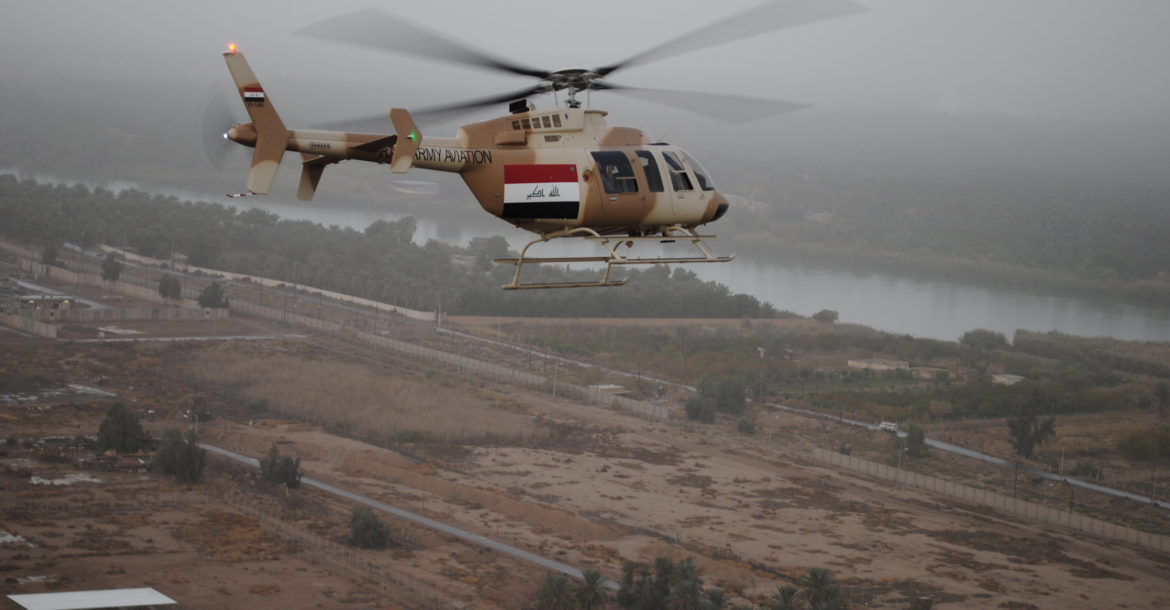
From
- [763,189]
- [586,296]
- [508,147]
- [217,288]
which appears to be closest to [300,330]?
[217,288]

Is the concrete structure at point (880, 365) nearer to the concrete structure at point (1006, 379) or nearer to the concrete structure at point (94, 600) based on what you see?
the concrete structure at point (1006, 379)

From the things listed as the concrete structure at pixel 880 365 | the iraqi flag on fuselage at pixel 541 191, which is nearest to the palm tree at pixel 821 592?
the iraqi flag on fuselage at pixel 541 191

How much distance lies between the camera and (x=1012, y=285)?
266 feet

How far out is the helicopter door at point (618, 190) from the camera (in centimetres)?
1359

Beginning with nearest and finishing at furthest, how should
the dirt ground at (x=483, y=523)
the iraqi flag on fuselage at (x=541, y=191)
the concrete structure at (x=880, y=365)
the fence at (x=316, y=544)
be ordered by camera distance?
1. the iraqi flag on fuselage at (x=541, y=191)
2. the dirt ground at (x=483, y=523)
3. the fence at (x=316, y=544)
4. the concrete structure at (x=880, y=365)

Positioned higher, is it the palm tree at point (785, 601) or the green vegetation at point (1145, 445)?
the green vegetation at point (1145, 445)

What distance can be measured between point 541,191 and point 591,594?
9177mm

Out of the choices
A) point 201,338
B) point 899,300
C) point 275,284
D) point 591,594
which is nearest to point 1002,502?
point 591,594

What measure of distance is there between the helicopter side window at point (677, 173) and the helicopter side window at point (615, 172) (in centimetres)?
60

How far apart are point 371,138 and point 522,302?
40227mm

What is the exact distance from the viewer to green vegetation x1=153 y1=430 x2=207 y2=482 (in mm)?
25312

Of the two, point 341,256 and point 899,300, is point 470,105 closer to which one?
point 341,256

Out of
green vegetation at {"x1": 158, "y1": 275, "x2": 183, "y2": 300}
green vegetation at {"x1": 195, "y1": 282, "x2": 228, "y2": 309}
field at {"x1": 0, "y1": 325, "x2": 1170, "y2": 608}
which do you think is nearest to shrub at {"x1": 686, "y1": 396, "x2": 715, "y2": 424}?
field at {"x1": 0, "y1": 325, "x2": 1170, "y2": 608}

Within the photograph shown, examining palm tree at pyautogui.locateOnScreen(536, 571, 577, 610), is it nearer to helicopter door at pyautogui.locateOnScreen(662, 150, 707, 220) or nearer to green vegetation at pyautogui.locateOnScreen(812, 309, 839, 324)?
helicopter door at pyautogui.locateOnScreen(662, 150, 707, 220)
